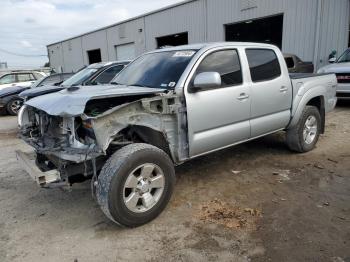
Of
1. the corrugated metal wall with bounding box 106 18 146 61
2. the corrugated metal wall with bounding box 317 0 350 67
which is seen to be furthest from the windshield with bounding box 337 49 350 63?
the corrugated metal wall with bounding box 106 18 146 61

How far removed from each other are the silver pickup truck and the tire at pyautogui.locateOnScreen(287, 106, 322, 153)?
391mm

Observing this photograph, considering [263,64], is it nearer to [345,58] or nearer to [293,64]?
[293,64]

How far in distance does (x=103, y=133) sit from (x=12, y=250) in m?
1.43

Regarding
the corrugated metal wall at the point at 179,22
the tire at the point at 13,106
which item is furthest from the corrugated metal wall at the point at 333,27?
the tire at the point at 13,106

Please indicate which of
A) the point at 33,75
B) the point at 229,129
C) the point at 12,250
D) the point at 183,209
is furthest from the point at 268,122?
the point at 33,75

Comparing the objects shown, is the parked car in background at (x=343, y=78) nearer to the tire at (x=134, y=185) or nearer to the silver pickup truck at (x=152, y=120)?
the silver pickup truck at (x=152, y=120)

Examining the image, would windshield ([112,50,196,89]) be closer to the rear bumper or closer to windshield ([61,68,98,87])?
the rear bumper

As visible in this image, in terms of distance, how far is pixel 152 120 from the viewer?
11.9 ft

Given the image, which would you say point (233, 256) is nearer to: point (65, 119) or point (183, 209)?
point (183, 209)

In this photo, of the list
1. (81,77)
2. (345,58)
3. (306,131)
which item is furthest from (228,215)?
(345,58)

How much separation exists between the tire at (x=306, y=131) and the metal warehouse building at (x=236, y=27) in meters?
8.21

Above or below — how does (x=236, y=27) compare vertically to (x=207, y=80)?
above

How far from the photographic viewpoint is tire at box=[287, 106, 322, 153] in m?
5.50

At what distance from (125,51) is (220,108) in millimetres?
21142
